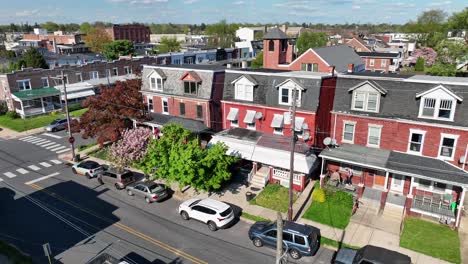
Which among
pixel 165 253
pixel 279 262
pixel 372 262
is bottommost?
pixel 165 253

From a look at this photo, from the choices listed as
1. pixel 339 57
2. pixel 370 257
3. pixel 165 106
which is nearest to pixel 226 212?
pixel 370 257

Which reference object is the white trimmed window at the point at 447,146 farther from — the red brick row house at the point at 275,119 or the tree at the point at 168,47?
the tree at the point at 168,47

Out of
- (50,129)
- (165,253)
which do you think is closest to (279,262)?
(165,253)

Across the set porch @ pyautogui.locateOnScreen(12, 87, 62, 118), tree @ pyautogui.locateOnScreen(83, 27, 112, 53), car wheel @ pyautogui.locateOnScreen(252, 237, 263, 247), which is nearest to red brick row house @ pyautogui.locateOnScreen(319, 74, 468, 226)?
car wheel @ pyautogui.locateOnScreen(252, 237, 263, 247)

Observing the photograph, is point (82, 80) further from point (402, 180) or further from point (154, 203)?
point (402, 180)

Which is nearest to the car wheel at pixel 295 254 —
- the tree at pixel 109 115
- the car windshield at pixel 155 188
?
the car windshield at pixel 155 188

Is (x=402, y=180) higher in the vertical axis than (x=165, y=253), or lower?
higher

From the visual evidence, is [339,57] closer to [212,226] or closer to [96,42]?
[212,226]
